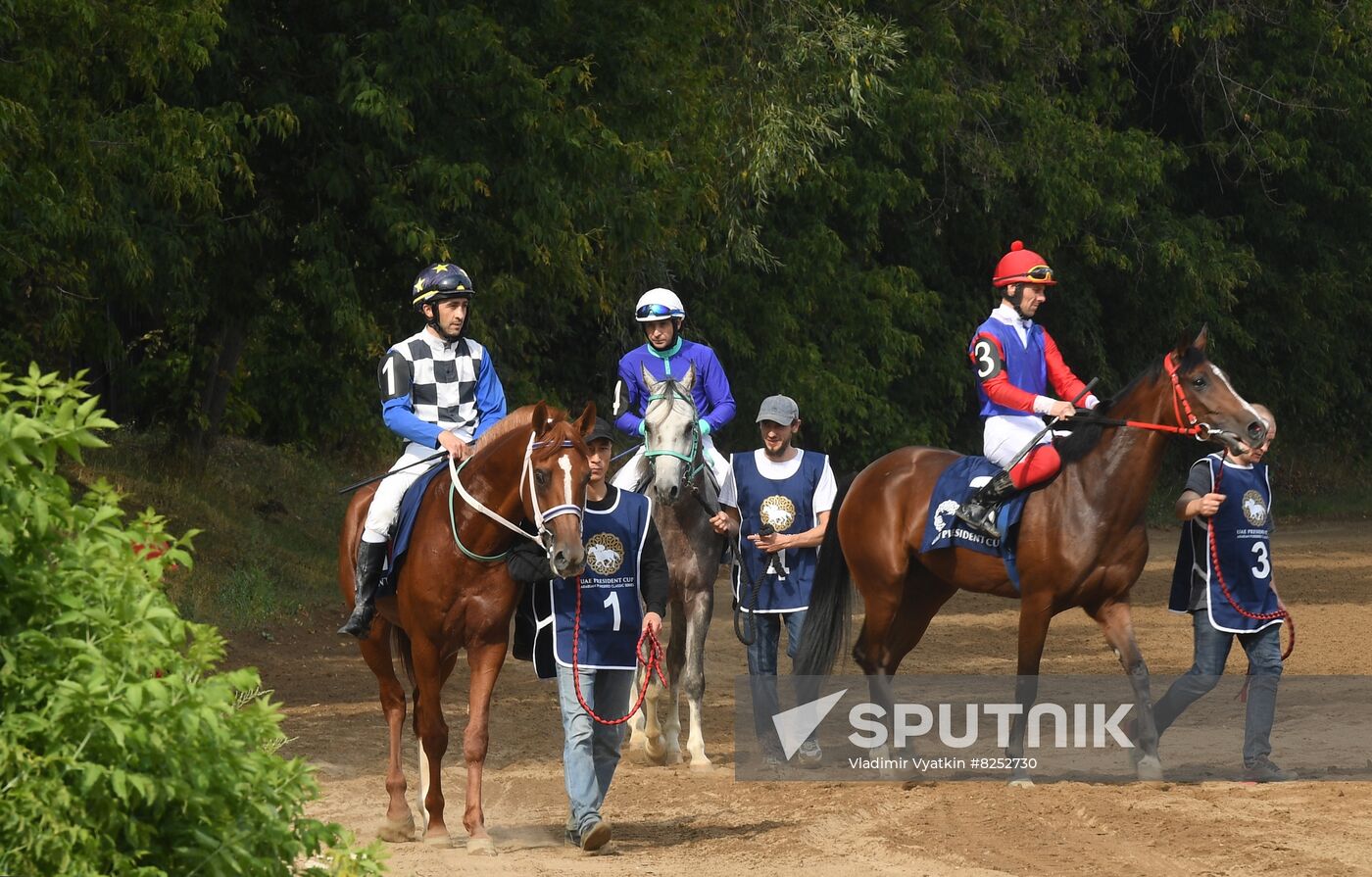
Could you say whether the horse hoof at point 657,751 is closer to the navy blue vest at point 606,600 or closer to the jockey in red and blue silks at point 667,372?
the jockey in red and blue silks at point 667,372

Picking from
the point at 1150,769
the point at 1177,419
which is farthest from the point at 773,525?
the point at 1150,769

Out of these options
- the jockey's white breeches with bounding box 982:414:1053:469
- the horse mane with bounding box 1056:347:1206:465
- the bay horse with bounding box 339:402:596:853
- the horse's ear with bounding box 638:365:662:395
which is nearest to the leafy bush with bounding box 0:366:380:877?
the bay horse with bounding box 339:402:596:853

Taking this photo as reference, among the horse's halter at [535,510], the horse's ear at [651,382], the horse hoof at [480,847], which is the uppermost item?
the horse's ear at [651,382]

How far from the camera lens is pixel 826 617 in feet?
32.3

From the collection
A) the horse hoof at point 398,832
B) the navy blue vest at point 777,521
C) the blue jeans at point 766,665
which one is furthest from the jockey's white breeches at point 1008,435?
the horse hoof at point 398,832

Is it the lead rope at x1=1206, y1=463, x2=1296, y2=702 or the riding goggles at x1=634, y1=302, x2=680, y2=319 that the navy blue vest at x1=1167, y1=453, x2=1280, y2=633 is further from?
the riding goggles at x1=634, y1=302, x2=680, y2=319

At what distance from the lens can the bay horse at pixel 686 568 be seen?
9320 millimetres

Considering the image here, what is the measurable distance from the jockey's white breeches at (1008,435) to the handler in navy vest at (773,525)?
954 mm

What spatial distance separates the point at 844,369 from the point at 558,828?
15363 millimetres

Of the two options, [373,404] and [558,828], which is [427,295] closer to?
[558,828]

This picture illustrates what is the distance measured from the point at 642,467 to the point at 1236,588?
10.5 feet

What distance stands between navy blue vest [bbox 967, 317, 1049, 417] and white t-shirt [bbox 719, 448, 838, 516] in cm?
105

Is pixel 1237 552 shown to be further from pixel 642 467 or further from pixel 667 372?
pixel 667 372

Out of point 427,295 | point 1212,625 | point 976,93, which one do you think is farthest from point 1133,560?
point 976,93
